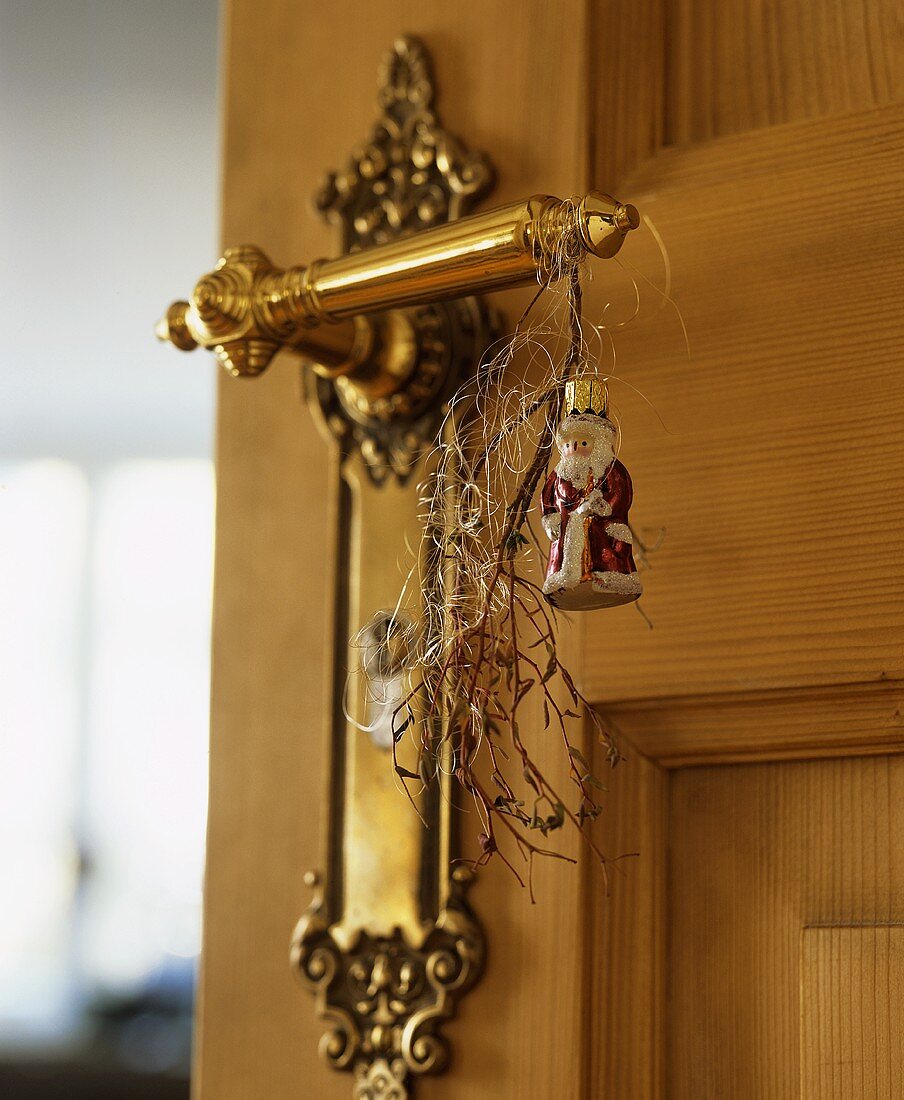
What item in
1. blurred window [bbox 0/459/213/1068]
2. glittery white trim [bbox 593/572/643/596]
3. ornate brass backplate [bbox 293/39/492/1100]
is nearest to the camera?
glittery white trim [bbox 593/572/643/596]

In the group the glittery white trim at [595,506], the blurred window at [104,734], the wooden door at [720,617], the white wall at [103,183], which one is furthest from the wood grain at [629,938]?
the blurred window at [104,734]

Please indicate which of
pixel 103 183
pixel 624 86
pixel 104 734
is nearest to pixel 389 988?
pixel 624 86

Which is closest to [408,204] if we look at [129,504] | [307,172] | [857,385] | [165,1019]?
[307,172]

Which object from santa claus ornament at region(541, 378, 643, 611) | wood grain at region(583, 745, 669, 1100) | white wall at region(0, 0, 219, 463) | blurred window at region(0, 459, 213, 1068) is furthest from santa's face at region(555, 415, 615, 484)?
blurred window at region(0, 459, 213, 1068)

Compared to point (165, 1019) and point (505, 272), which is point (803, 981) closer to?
point (505, 272)

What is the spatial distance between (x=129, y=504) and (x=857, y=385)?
3.31 m

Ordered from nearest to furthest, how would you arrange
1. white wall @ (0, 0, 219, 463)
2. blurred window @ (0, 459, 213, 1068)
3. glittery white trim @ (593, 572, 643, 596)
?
glittery white trim @ (593, 572, 643, 596)
white wall @ (0, 0, 219, 463)
blurred window @ (0, 459, 213, 1068)

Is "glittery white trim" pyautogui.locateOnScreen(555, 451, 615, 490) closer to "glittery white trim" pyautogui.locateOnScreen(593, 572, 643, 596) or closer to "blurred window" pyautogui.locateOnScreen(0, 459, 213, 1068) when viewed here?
"glittery white trim" pyautogui.locateOnScreen(593, 572, 643, 596)

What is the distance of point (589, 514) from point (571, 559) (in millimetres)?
11

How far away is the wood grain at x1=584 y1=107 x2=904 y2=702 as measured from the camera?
347 mm

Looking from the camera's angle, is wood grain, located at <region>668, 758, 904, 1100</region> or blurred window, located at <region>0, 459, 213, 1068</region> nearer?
wood grain, located at <region>668, 758, 904, 1100</region>

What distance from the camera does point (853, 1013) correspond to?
35 centimetres

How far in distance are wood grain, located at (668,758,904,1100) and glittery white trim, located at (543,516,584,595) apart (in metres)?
0.11

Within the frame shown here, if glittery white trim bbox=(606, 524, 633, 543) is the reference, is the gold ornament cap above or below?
above
